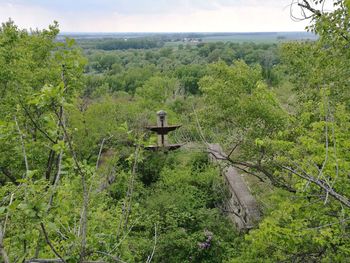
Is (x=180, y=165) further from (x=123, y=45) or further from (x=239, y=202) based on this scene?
(x=123, y=45)

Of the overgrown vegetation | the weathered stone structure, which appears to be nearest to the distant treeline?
the overgrown vegetation

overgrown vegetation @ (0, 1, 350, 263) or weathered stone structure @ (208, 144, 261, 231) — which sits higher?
overgrown vegetation @ (0, 1, 350, 263)

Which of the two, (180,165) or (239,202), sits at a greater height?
(239,202)

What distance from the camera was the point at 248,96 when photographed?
406 inches

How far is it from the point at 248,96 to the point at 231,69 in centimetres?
115

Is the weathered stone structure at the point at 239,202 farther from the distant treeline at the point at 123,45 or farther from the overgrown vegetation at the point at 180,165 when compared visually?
the distant treeline at the point at 123,45

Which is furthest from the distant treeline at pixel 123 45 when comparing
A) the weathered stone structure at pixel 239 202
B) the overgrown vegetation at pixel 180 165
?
the weathered stone structure at pixel 239 202

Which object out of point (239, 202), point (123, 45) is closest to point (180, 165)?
point (239, 202)

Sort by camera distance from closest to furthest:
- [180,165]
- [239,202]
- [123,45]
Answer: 1. [239,202]
2. [180,165]
3. [123,45]

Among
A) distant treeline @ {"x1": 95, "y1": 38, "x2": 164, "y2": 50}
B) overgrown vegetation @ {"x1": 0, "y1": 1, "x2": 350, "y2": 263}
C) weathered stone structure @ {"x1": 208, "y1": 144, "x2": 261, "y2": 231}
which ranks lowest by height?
weathered stone structure @ {"x1": 208, "y1": 144, "x2": 261, "y2": 231}

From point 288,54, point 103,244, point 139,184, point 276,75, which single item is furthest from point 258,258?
point 276,75

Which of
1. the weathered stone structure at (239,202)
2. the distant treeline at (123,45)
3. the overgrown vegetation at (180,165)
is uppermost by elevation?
the distant treeline at (123,45)

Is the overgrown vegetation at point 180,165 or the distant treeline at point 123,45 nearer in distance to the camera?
the overgrown vegetation at point 180,165

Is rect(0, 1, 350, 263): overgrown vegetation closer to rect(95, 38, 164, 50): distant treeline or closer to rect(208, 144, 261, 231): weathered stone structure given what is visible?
rect(208, 144, 261, 231): weathered stone structure
